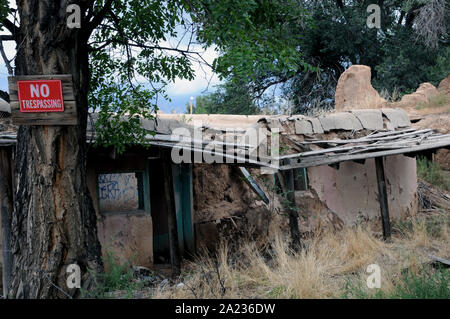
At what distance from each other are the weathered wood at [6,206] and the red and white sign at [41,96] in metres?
2.55

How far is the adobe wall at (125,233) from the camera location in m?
7.96

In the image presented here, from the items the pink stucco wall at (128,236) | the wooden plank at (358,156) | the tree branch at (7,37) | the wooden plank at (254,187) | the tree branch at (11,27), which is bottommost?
the pink stucco wall at (128,236)

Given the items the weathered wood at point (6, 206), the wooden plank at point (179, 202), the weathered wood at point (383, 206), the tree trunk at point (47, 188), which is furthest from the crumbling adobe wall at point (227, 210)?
the tree trunk at point (47, 188)

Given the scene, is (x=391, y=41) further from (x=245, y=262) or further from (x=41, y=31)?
(x=41, y=31)

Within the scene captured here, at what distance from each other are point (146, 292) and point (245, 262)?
1.96 meters

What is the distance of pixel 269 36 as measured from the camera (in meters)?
6.07

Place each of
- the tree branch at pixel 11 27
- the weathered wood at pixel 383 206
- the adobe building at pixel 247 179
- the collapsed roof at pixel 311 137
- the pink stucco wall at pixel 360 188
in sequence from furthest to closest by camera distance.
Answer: the pink stucco wall at pixel 360 188 < the weathered wood at pixel 383 206 < the adobe building at pixel 247 179 < the collapsed roof at pixel 311 137 < the tree branch at pixel 11 27

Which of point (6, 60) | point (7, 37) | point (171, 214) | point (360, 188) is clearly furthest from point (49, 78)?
point (360, 188)

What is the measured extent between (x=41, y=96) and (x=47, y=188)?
93cm

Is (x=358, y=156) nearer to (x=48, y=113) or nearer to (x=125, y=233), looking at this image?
(x=125, y=233)

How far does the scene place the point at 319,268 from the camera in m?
6.01

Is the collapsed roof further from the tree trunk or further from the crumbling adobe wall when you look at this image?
the tree trunk

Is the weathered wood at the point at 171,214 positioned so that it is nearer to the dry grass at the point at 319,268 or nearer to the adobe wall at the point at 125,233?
the dry grass at the point at 319,268
